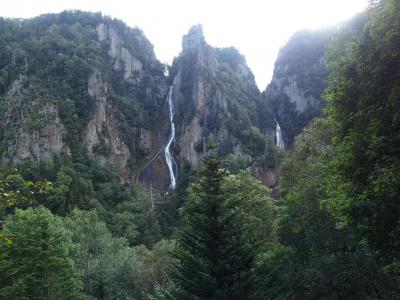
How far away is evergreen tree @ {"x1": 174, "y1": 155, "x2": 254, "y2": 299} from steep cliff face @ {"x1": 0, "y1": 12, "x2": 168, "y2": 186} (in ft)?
265

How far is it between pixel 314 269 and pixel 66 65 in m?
116

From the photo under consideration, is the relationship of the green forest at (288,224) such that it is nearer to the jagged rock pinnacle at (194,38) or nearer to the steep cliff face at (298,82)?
the steep cliff face at (298,82)

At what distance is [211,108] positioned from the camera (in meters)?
121

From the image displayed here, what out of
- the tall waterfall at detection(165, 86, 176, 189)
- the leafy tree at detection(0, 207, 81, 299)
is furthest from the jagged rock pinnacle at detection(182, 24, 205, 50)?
the leafy tree at detection(0, 207, 81, 299)

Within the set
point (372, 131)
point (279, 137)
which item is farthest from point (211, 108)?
point (372, 131)

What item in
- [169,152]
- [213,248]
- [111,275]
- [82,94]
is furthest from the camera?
[82,94]

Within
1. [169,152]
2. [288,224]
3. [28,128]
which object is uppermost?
[28,128]

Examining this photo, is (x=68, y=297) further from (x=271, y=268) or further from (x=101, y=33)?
(x=101, y=33)

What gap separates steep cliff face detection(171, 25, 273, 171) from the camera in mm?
111106

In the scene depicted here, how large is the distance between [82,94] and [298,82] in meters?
64.8

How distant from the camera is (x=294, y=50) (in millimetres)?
144250

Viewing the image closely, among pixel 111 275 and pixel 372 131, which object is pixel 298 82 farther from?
pixel 372 131

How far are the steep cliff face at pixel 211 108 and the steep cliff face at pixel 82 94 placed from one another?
8613mm

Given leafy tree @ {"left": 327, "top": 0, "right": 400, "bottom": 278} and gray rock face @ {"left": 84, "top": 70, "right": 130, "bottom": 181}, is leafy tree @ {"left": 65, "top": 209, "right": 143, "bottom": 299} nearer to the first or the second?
leafy tree @ {"left": 327, "top": 0, "right": 400, "bottom": 278}
